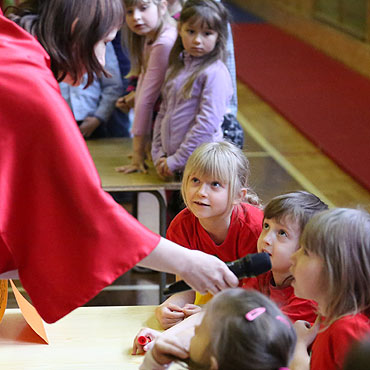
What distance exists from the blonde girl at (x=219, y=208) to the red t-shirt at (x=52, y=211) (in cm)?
72

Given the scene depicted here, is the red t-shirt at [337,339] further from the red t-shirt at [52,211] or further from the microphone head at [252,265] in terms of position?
the red t-shirt at [52,211]

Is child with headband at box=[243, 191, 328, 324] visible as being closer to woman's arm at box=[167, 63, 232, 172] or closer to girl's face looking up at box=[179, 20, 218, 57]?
woman's arm at box=[167, 63, 232, 172]

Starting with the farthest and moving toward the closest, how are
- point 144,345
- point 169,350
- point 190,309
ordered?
point 190,309
point 144,345
point 169,350

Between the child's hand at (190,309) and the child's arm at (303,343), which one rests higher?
the child's arm at (303,343)

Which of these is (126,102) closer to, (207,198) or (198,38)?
(198,38)

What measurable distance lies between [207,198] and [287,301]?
475 mm

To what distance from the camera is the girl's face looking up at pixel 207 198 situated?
7.96 feet

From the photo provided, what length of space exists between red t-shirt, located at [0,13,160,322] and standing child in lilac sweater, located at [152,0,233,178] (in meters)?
1.75

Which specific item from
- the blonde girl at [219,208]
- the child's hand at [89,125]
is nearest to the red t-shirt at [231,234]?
the blonde girl at [219,208]

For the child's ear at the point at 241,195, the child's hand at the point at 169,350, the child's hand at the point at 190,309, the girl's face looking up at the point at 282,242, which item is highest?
the child's hand at the point at 169,350

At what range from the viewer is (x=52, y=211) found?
5.62 feet

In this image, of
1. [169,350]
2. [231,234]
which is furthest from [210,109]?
[169,350]

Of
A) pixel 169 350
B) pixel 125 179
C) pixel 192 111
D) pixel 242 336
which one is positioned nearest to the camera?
pixel 242 336

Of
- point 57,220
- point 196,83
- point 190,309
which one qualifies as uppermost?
point 57,220
